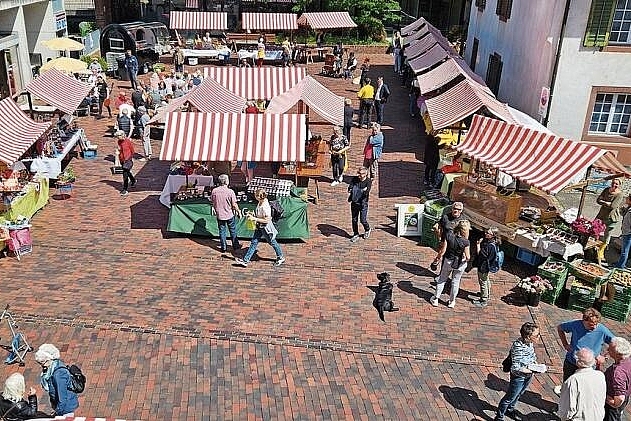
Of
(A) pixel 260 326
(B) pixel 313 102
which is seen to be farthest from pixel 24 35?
(A) pixel 260 326

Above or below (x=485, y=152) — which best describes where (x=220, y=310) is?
below

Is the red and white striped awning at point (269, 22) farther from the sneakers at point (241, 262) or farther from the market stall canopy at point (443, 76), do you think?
the sneakers at point (241, 262)

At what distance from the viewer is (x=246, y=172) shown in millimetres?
14000

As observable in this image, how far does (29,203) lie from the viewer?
12945 mm

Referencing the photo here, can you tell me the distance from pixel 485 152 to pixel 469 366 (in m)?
5.85

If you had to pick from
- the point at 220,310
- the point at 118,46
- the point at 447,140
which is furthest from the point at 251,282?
the point at 118,46

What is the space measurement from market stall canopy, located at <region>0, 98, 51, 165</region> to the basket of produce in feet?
37.6

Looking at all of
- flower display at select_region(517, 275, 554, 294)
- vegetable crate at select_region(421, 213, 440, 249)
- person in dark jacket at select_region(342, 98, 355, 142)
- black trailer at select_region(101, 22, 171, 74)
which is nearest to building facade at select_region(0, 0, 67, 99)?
black trailer at select_region(101, 22, 171, 74)

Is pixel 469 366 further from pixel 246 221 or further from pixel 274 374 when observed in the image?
pixel 246 221

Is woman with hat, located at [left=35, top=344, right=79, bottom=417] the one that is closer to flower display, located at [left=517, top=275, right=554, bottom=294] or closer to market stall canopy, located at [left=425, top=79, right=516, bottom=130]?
flower display, located at [left=517, top=275, right=554, bottom=294]

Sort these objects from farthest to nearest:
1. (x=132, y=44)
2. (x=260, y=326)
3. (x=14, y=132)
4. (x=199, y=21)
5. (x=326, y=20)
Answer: (x=326, y=20) → (x=199, y=21) → (x=132, y=44) → (x=14, y=132) → (x=260, y=326)

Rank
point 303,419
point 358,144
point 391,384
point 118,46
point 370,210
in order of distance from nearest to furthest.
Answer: point 303,419
point 391,384
point 370,210
point 358,144
point 118,46

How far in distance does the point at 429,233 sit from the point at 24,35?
20.0 metres

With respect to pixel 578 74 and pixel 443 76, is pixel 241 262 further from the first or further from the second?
pixel 578 74
